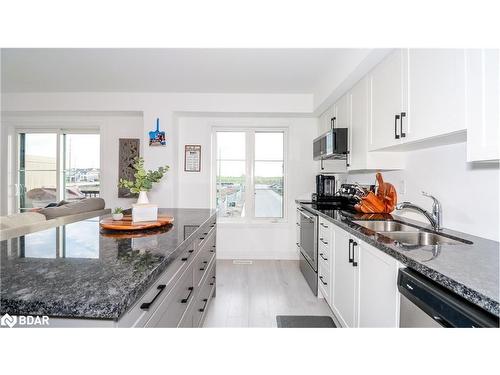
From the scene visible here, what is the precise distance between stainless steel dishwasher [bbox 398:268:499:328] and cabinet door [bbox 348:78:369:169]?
151 centimetres

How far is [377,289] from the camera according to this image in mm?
1545

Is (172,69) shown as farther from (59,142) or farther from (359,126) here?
(59,142)

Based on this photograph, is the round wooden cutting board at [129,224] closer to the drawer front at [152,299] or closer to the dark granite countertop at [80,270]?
the dark granite countertop at [80,270]

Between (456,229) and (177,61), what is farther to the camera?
(177,61)

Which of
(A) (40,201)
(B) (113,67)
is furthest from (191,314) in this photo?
(A) (40,201)

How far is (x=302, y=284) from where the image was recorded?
10.4ft

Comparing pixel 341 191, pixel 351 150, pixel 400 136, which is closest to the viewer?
pixel 400 136

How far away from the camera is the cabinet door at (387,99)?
1903mm

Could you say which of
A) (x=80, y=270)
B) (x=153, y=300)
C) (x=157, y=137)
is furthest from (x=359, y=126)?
(x=157, y=137)

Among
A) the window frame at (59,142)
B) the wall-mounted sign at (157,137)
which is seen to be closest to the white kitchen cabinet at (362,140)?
the wall-mounted sign at (157,137)

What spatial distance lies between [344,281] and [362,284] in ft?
1.07

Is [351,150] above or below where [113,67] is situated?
below

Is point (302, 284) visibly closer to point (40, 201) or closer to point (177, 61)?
point (177, 61)
